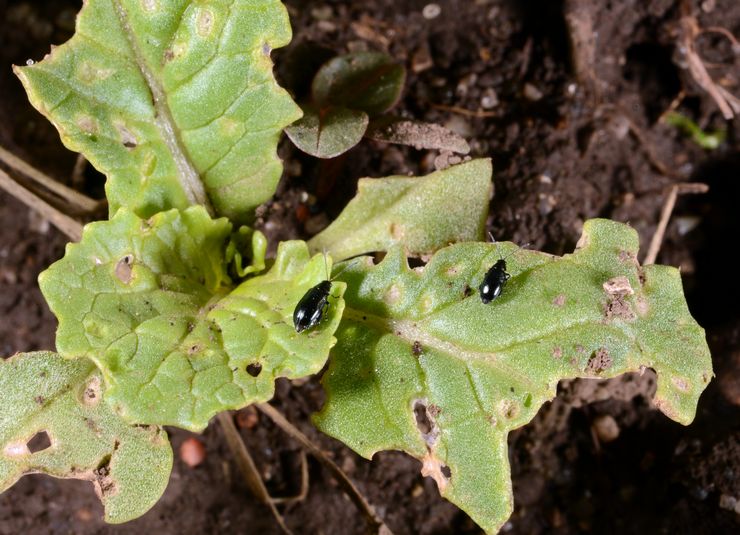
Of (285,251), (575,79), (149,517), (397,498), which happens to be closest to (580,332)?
(285,251)

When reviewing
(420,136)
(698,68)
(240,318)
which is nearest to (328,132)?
(420,136)

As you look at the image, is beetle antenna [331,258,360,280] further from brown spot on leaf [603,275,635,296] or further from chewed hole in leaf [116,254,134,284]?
brown spot on leaf [603,275,635,296]

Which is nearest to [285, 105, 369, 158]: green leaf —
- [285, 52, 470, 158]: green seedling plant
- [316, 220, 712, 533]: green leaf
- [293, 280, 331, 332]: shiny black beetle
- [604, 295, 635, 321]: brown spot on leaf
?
[285, 52, 470, 158]: green seedling plant

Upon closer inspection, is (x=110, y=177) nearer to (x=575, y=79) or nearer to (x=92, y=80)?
(x=92, y=80)

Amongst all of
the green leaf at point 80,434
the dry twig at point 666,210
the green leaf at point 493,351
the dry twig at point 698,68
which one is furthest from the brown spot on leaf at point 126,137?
the dry twig at point 698,68

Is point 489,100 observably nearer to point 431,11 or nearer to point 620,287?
point 431,11

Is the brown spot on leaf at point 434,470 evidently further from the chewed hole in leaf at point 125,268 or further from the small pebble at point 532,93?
the small pebble at point 532,93
